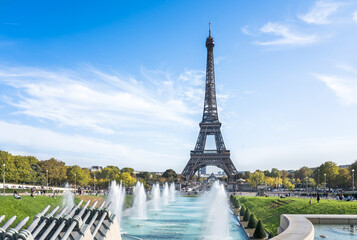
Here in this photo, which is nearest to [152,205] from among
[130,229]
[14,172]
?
[130,229]

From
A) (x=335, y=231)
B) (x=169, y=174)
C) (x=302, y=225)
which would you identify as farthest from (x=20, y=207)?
(x=169, y=174)

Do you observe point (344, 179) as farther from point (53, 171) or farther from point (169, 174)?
point (53, 171)

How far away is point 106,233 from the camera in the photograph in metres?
10.4

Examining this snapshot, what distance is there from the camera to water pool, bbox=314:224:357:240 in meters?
15.4

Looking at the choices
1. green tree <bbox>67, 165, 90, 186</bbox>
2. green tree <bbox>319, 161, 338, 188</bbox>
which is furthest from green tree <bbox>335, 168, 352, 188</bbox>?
green tree <bbox>67, 165, 90, 186</bbox>

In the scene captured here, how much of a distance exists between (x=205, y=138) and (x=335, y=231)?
85063 mm

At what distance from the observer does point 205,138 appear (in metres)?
102

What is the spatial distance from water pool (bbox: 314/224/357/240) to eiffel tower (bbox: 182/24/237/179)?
77364 mm

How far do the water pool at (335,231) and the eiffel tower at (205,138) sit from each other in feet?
254

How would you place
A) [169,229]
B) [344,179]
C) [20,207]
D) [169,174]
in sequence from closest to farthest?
[20,207] → [169,229] → [344,179] → [169,174]

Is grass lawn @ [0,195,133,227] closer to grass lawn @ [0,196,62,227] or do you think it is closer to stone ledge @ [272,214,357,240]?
grass lawn @ [0,196,62,227]

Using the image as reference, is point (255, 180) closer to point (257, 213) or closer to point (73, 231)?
point (257, 213)

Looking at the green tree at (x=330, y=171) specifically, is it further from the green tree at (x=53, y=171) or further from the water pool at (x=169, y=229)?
the green tree at (x=53, y=171)

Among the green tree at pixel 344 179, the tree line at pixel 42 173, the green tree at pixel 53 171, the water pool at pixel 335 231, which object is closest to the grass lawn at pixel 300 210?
the water pool at pixel 335 231
